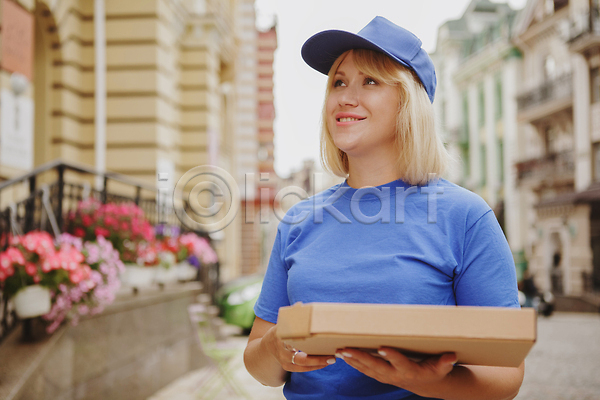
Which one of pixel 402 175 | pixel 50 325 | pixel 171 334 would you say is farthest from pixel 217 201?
pixel 402 175

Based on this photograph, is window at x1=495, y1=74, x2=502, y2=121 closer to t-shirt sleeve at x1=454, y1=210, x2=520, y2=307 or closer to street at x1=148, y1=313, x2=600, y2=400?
street at x1=148, y1=313, x2=600, y2=400

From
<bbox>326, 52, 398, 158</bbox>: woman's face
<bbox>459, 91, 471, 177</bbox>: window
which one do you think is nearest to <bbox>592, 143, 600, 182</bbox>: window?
<bbox>459, 91, 471, 177</bbox>: window

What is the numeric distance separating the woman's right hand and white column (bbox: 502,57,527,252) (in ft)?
94.4

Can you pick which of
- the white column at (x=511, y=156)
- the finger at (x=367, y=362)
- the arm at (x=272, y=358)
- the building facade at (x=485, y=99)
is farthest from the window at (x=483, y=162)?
the finger at (x=367, y=362)

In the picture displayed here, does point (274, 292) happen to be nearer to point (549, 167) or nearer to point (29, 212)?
point (29, 212)

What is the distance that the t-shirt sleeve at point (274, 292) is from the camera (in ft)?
5.96

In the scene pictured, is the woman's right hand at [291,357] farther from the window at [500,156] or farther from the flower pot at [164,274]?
the window at [500,156]

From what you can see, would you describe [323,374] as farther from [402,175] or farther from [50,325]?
[50,325]

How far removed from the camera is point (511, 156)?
1163 inches

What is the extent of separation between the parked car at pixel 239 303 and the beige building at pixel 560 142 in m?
15.9

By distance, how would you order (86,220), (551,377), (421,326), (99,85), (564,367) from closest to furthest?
(421,326), (86,220), (551,377), (564,367), (99,85)

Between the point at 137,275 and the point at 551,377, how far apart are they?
245 inches

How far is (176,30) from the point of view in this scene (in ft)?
41.5

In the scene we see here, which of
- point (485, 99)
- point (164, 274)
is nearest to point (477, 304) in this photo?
point (164, 274)
